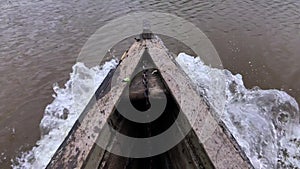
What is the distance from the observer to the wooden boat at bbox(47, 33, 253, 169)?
206 cm

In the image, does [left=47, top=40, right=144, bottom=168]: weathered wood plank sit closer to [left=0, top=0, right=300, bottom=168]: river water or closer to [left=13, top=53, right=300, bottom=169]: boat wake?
[left=13, top=53, right=300, bottom=169]: boat wake

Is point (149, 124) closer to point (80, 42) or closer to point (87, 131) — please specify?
point (87, 131)

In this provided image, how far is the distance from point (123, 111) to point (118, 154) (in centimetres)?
35

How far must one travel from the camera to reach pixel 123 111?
106 inches

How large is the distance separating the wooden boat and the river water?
154cm

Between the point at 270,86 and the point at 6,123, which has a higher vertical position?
the point at 6,123

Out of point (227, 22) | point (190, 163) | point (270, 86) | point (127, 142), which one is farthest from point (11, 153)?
point (227, 22)

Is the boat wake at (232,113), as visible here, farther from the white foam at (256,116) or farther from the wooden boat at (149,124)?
the wooden boat at (149,124)

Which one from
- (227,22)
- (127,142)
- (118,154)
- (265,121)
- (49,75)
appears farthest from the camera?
(227,22)

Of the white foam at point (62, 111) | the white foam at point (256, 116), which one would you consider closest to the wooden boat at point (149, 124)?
the white foam at point (256, 116)

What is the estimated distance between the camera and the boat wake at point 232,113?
3470 millimetres

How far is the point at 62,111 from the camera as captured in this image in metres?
4.27

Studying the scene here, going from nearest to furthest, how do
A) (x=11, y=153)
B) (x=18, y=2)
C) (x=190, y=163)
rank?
(x=190, y=163)
(x=11, y=153)
(x=18, y=2)

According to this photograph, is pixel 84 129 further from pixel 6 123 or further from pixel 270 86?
pixel 270 86
